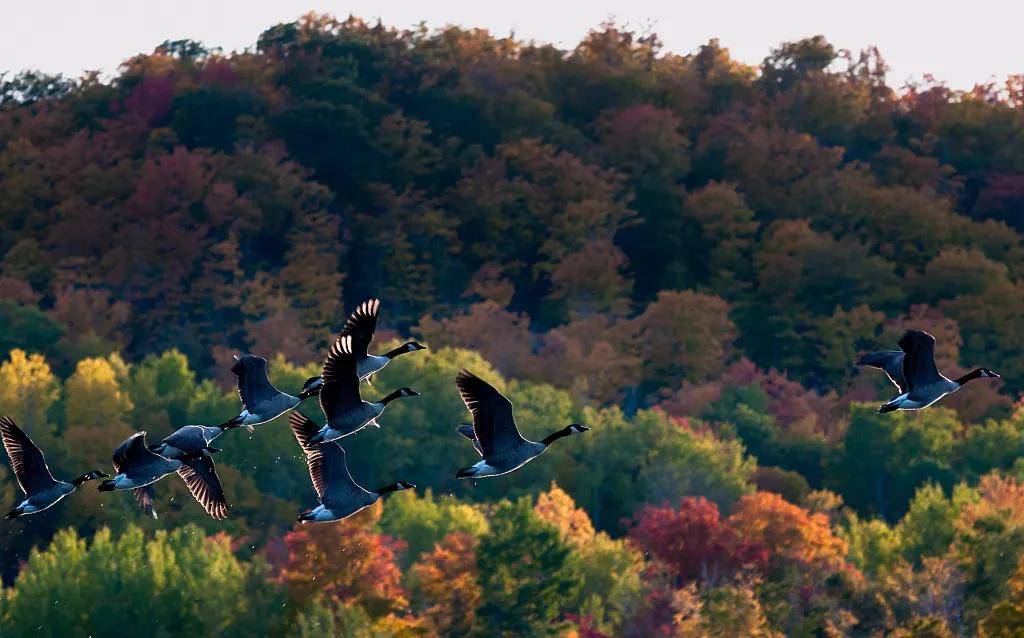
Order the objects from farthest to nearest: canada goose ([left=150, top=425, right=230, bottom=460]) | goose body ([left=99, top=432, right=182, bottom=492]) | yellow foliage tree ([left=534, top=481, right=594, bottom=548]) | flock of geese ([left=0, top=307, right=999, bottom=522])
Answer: yellow foliage tree ([left=534, top=481, right=594, bottom=548]), canada goose ([left=150, top=425, right=230, bottom=460]), goose body ([left=99, top=432, right=182, bottom=492]), flock of geese ([left=0, top=307, right=999, bottom=522])

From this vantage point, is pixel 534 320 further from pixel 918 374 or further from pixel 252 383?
pixel 918 374

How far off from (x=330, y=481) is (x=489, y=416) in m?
3.81

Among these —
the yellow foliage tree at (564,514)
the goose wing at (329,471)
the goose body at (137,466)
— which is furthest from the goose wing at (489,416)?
the yellow foliage tree at (564,514)

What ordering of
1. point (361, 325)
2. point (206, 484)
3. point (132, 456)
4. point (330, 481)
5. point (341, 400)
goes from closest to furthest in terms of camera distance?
1. point (361, 325)
2. point (341, 400)
3. point (132, 456)
4. point (330, 481)
5. point (206, 484)

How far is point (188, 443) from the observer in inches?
1533

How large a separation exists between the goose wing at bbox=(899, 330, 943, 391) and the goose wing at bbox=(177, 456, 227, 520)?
1094 cm

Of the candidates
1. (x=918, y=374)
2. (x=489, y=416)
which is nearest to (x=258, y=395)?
(x=489, y=416)

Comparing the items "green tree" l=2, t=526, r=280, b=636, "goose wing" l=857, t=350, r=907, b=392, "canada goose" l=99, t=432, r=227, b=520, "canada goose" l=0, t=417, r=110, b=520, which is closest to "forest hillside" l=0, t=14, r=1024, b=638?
"green tree" l=2, t=526, r=280, b=636

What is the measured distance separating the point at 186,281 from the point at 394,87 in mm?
28233

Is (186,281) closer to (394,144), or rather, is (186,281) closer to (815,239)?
(394,144)

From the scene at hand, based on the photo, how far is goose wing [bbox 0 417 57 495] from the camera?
37.5 meters

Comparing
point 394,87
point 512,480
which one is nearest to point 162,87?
point 394,87

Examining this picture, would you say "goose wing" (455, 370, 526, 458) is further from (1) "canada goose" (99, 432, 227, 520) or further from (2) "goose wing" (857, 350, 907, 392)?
(2) "goose wing" (857, 350, 907, 392)

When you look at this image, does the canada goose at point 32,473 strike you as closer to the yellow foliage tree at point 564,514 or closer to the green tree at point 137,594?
the green tree at point 137,594
